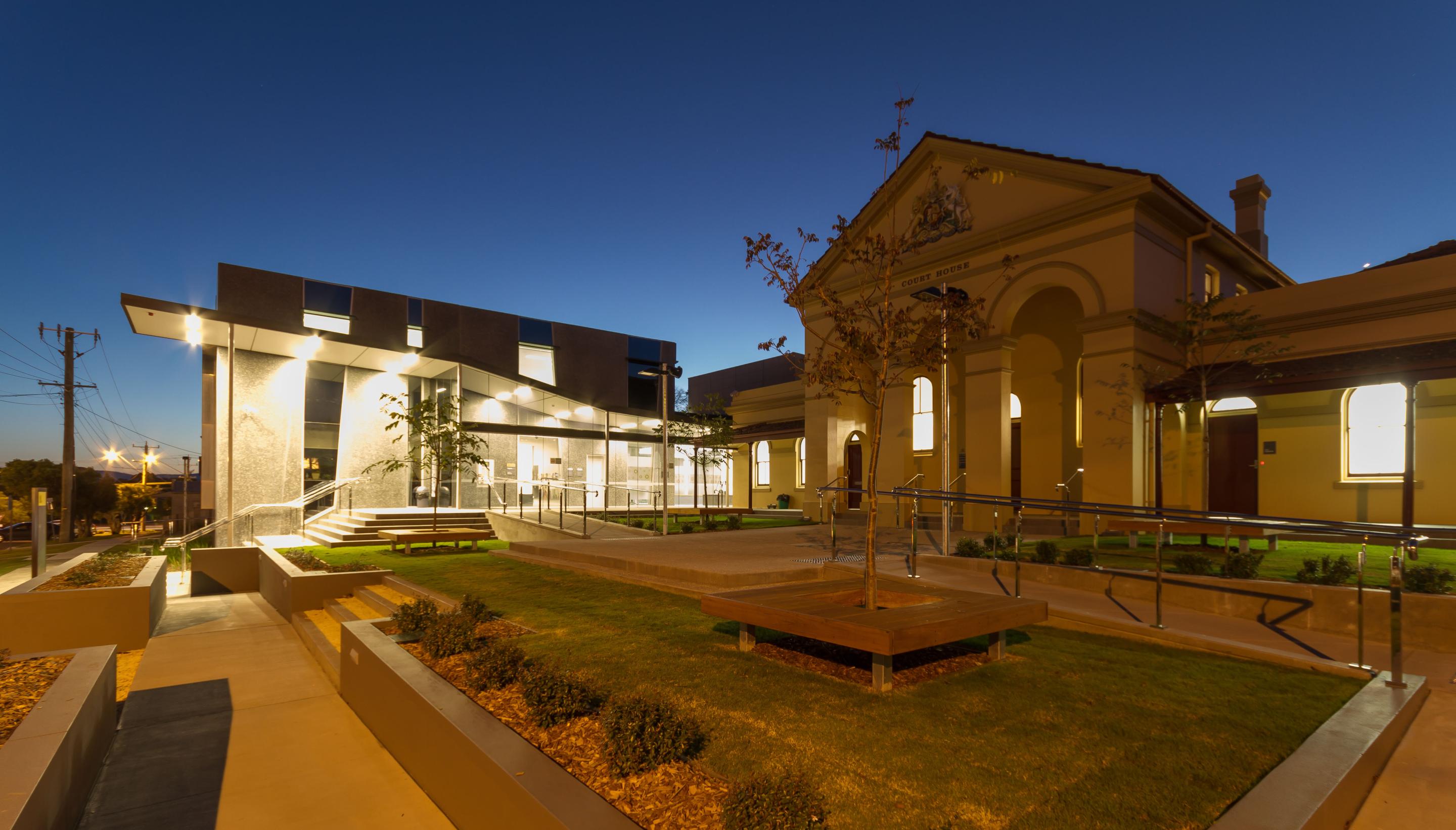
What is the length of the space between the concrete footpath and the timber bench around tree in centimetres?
250

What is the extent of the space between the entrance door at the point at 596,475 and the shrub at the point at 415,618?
18.2m

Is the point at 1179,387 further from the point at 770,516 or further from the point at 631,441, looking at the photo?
the point at 631,441

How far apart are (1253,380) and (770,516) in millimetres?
14229

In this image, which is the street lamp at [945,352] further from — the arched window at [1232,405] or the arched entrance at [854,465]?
the arched window at [1232,405]

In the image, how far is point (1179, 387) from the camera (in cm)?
1379

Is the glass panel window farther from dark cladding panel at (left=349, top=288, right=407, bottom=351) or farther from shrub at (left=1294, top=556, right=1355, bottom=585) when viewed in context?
shrub at (left=1294, top=556, right=1355, bottom=585)

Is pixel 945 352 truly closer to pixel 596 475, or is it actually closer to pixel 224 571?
pixel 224 571

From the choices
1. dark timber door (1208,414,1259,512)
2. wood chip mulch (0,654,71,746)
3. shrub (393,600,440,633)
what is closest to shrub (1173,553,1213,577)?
shrub (393,600,440,633)

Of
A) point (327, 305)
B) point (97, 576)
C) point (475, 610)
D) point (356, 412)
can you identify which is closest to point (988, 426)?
point (475, 610)

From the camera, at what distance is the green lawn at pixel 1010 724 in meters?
2.98

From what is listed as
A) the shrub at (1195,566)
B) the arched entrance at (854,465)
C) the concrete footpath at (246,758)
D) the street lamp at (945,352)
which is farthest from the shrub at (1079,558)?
the arched entrance at (854,465)

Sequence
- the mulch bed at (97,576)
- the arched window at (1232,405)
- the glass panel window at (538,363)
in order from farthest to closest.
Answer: the glass panel window at (538,363) → the arched window at (1232,405) → the mulch bed at (97,576)

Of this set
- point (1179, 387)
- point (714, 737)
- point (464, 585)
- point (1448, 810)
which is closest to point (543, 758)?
point (714, 737)

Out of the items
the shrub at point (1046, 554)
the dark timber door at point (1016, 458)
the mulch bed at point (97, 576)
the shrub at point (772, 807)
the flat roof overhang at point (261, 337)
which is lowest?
the mulch bed at point (97, 576)
